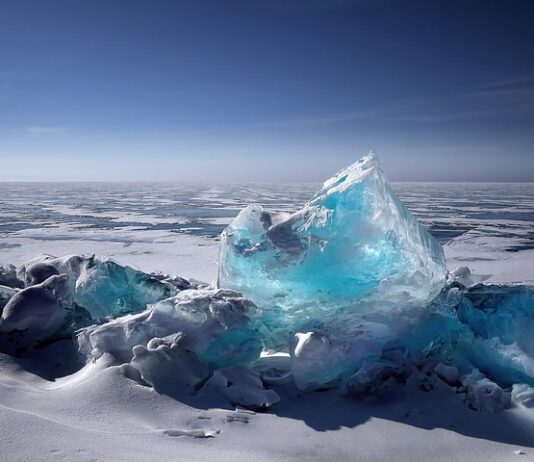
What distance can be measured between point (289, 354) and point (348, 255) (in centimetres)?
96

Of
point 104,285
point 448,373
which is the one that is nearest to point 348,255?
point 448,373

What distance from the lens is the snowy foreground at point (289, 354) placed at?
2.23 meters

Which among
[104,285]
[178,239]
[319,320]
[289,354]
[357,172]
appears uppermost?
[357,172]

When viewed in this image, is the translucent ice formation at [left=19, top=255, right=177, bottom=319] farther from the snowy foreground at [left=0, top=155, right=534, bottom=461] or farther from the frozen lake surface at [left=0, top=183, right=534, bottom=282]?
the frozen lake surface at [left=0, top=183, right=534, bottom=282]

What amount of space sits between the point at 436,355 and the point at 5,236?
38.1 ft

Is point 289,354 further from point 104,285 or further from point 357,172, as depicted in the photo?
point 104,285

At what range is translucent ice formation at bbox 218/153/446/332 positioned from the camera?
11.4 ft

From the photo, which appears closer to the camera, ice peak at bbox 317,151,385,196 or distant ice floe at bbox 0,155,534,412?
distant ice floe at bbox 0,155,534,412

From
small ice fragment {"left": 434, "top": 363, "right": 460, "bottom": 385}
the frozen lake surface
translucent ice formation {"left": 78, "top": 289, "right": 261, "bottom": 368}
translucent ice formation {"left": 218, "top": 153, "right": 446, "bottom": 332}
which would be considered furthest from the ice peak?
the frozen lake surface

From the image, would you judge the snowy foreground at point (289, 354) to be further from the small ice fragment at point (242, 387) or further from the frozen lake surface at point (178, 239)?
the frozen lake surface at point (178, 239)

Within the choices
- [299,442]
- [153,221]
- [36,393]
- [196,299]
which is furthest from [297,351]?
[153,221]

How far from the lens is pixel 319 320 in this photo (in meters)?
3.49

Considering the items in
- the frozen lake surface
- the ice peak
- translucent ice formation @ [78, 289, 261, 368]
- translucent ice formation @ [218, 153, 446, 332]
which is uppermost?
the ice peak

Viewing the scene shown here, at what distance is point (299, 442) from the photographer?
7.45 feet
